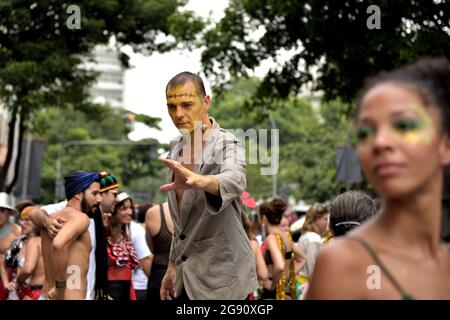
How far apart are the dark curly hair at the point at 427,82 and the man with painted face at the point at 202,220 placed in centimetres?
252

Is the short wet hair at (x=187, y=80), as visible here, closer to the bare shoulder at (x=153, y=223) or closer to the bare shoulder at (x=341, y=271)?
the bare shoulder at (x=341, y=271)

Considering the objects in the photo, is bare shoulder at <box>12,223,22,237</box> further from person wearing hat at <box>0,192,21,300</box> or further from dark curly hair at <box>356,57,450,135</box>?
dark curly hair at <box>356,57,450,135</box>

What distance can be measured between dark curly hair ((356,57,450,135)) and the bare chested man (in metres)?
4.36

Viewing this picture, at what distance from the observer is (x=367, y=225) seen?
228 centimetres

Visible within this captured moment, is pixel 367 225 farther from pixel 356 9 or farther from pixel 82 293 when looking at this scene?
pixel 356 9

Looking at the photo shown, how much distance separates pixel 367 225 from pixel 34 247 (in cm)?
790

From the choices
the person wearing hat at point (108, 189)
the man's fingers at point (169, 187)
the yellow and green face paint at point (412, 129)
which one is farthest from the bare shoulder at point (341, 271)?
the person wearing hat at point (108, 189)

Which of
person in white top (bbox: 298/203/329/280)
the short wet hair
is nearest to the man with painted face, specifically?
the short wet hair

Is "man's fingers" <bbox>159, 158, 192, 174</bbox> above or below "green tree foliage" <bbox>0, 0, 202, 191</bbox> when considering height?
below

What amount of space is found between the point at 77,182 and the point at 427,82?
16.0 feet

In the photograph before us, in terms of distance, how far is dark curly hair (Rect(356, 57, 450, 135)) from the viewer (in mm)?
2229

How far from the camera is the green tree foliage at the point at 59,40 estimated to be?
2248 cm

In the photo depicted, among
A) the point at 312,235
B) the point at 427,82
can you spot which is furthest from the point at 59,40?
the point at 427,82
